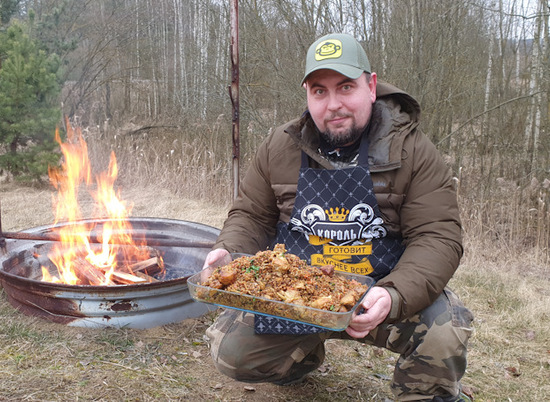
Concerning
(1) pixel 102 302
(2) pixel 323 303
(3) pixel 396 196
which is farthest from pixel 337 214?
(1) pixel 102 302

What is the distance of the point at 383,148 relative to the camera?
Result: 2.38 meters

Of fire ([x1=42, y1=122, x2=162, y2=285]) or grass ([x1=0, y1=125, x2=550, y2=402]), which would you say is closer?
grass ([x1=0, y1=125, x2=550, y2=402])

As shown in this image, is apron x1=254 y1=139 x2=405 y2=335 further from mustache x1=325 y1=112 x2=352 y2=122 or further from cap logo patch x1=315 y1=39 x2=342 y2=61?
cap logo patch x1=315 y1=39 x2=342 y2=61

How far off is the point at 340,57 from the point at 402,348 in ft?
4.67

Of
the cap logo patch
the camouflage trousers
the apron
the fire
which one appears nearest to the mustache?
the apron

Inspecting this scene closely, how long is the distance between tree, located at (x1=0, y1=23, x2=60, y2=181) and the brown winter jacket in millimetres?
6878

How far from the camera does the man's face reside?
7.87 feet

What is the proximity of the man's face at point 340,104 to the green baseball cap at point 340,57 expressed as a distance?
0.05 m

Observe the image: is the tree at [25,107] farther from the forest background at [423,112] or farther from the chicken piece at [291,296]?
the chicken piece at [291,296]

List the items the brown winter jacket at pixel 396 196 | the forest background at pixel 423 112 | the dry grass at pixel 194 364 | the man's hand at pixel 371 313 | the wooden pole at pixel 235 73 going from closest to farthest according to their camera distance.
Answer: the man's hand at pixel 371 313
the brown winter jacket at pixel 396 196
the dry grass at pixel 194 364
the wooden pole at pixel 235 73
the forest background at pixel 423 112

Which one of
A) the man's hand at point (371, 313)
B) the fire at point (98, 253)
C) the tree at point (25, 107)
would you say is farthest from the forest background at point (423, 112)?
the fire at point (98, 253)

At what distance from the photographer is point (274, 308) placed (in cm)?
177

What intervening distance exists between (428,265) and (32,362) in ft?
7.56

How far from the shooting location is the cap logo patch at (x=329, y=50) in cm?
236
